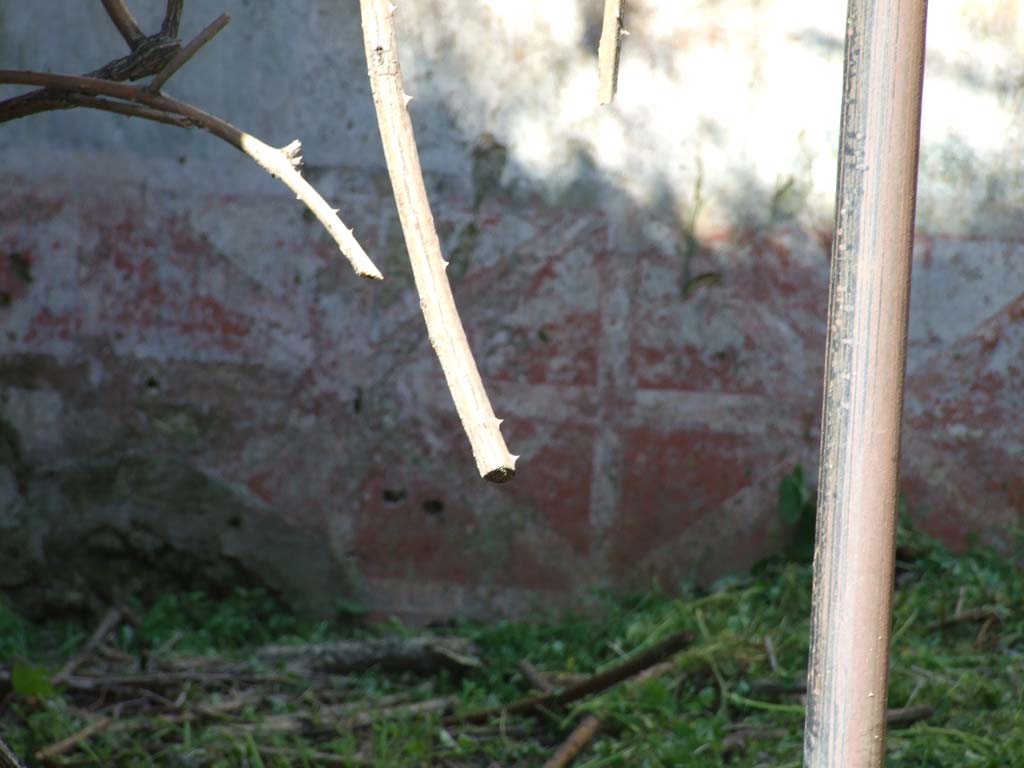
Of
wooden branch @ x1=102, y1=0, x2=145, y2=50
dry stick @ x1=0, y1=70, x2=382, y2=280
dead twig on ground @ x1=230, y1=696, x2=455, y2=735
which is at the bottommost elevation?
dead twig on ground @ x1=230, y1=696, x2=455, y2=735

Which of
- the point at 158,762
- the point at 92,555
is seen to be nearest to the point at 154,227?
the point at 92,555

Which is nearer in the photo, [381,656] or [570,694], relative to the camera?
[570,694]

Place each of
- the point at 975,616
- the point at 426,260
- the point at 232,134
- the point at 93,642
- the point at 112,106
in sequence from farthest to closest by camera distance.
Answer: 1. the point at 93,642
2. the point at 975,616
3. the point at 112,106
4. the point at 232,134
5. the point at 426,260

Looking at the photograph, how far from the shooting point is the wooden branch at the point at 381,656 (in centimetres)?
408

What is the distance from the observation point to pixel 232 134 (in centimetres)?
202

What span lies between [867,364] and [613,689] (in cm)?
248

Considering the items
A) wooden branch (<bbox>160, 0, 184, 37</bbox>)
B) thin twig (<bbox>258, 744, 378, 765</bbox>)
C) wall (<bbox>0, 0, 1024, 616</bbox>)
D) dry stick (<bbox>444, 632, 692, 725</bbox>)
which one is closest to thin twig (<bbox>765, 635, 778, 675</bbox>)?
dry stick (<bbox>444, 632, 692, 725</bbox>)

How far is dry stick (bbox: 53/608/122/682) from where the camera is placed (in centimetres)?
392

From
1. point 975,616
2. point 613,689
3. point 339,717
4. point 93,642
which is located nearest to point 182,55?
point 339,717

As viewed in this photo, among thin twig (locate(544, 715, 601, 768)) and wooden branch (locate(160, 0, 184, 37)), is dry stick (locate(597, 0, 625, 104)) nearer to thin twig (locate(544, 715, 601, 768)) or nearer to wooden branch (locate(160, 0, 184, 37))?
wooden branch (locate(160, 0, 184, 37))

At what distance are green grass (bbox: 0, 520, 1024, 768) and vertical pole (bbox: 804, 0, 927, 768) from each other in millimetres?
1894

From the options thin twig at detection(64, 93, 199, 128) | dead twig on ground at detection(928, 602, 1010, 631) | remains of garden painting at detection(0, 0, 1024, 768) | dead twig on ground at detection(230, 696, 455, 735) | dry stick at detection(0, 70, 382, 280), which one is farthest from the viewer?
remains of garden painting at detection(0, 0, 1024, 768)

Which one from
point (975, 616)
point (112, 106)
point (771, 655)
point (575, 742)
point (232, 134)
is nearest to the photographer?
point (232, 134)

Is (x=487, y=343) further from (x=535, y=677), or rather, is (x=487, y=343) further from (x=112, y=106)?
(x=112, y=106)
